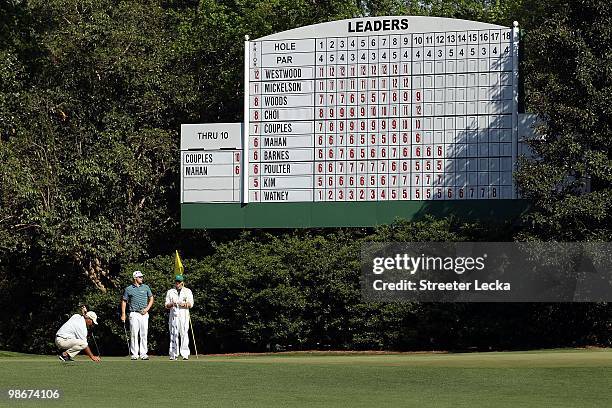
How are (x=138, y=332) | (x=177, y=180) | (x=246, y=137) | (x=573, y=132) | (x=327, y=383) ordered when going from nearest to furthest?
(x=327, y=383) < (x=138, y=332) < (x=573, y=132) < (x=246, y=137) < (x=177, y=180)

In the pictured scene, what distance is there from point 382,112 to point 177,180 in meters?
7.95

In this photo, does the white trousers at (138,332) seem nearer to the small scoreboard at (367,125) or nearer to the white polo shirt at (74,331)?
the white polo shirt at (74,331)

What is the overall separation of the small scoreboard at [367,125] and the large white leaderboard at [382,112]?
0.08 feet

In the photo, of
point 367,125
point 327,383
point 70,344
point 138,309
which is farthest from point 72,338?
point 367,125

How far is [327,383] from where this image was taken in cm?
1747

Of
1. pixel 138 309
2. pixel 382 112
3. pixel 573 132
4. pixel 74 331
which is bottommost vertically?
pixel 74 331

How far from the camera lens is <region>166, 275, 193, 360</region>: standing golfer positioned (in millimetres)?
24875

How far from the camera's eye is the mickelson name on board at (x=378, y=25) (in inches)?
1239

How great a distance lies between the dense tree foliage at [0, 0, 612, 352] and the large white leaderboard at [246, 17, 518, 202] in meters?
0.99

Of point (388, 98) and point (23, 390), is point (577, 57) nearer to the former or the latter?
point (388, 98)

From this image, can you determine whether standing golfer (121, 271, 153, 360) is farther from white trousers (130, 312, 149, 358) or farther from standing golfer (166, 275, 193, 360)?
standing golfer (166, 275, 193, 360)

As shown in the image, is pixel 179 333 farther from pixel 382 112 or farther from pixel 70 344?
pixel 382 112

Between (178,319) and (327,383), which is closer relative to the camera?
(327,383)

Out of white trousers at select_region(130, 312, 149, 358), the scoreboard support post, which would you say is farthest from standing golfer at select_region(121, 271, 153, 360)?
the scoreboard support post
